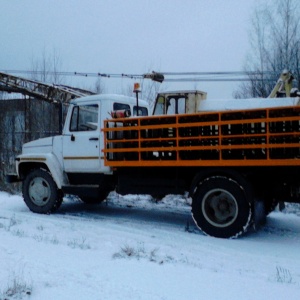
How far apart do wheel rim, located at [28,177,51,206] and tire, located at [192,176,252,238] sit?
3.56 metres

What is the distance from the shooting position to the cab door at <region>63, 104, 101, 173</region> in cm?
775

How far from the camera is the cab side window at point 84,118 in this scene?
25.8ft

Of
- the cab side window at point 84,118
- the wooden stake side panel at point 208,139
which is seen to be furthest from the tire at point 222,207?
the cab side window at point 84,118

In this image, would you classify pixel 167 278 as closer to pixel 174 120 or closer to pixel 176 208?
pixel 174 120

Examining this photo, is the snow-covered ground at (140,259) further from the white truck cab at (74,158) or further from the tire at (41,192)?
the white truck cab at (74,158)

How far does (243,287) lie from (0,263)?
2.69 metres

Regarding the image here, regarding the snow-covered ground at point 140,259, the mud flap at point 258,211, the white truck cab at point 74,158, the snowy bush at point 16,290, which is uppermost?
the white truck cab at point 74,158

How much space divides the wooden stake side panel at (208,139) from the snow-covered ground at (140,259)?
1.25 meters

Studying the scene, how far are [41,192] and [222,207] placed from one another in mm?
4157

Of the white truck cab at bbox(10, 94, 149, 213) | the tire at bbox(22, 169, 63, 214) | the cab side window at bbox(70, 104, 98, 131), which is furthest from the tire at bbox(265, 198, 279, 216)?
the tire at bbox(22, 169, 63, 214)

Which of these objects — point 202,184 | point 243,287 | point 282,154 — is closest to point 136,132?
point 202,184

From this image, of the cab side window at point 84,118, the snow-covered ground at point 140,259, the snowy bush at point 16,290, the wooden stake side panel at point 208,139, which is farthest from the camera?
the cab side window at point 84,118

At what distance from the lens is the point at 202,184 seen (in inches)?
251

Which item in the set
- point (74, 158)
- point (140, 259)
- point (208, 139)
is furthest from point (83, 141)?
point (140, 259)
